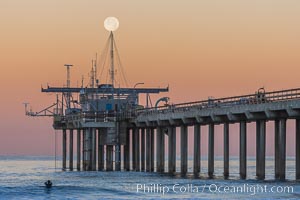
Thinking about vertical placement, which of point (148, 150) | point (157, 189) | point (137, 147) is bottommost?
point (157, 189)

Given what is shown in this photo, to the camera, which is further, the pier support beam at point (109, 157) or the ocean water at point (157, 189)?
the pier support beam at point (109, 157)

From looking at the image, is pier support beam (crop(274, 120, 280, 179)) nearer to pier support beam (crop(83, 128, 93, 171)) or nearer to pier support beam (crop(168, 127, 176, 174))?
pier support beam (crop(168, 127, 176, 174))

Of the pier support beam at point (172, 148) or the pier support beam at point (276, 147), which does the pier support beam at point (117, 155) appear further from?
the pier support beam at point (276, 147)

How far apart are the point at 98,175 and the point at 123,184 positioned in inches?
646

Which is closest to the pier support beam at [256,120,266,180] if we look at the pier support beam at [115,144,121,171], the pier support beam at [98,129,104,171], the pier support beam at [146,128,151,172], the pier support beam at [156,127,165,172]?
the pier support beam at [156,127,165,172]

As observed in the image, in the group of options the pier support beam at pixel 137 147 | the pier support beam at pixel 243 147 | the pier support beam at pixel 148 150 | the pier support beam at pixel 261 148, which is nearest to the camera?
the pier support beam at pixel 261 148

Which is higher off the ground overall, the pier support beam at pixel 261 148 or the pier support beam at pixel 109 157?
the pier support beam at pixel 261 148

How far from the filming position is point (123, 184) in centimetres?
7712

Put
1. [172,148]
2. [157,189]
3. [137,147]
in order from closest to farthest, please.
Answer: [157,189] < [172,148] < [137,147]

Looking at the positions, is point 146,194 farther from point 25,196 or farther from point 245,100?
point 245,100

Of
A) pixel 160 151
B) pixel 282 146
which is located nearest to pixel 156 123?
pixel 160 151

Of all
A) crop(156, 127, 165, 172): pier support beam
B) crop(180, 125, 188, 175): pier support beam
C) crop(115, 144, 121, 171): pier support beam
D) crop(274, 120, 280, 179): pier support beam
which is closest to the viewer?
crop(274, 120, 280, 179): pier support beam

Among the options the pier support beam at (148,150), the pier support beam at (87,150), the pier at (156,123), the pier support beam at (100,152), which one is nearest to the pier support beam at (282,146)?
the pier at (156,123)

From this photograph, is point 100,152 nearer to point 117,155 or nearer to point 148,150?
point 117,155
